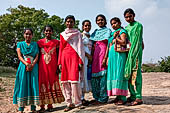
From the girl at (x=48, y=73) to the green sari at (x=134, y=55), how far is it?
5.37 ft

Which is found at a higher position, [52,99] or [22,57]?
[22,57]

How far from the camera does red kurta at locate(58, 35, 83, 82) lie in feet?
12.6

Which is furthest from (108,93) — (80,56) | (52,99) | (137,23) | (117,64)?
(137,23)

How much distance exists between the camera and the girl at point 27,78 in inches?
157

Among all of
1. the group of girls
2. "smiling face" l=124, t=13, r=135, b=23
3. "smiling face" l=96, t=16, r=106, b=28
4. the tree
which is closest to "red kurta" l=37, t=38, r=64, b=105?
the group of girls

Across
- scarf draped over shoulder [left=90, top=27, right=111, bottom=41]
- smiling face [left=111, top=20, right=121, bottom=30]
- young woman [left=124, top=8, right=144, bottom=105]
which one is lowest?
young woman [left=124, top=8, right=144, bottom=105]

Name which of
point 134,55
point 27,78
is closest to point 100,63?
point 134,55

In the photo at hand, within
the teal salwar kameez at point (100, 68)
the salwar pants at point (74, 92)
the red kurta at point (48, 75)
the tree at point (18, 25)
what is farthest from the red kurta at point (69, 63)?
the tree at point (18, 25)

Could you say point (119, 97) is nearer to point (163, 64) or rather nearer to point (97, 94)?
point (97, 94)

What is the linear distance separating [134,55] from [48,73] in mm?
A: 1949

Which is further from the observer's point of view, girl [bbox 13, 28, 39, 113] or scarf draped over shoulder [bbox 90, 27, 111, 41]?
scarf draped over shoulder [bbox 90, 27, 111, 41]

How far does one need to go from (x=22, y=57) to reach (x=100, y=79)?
185 cm

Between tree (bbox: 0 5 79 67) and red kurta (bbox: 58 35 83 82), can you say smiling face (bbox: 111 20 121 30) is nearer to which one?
red kurta (bbox: 58 35 83 82)

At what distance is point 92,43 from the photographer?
4430mm
